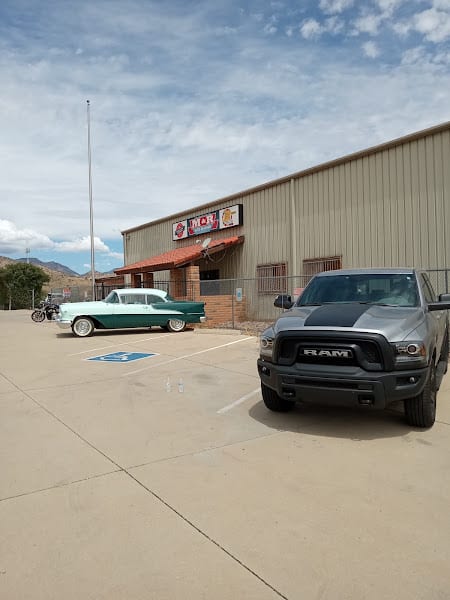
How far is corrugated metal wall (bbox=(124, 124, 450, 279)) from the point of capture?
12961mm

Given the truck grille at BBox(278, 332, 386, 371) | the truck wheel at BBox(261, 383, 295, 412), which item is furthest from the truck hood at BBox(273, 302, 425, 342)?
the truck wheel at BBox(261, 383, 295, 412)

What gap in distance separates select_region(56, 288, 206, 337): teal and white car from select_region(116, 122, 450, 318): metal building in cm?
338

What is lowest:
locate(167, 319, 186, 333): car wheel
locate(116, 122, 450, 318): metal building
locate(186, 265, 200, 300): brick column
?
locate(167, 319, 186, 333): car wheel

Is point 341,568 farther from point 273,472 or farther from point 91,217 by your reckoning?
point 91,217

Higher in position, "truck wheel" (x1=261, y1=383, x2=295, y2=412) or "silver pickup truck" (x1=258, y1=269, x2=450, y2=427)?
"silver pickup truck" (x1=258, y1=269, x2=450, y2=427)

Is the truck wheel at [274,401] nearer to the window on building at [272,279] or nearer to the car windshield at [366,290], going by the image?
the car windshield at [366,290]

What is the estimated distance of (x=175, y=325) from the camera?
1638 cm

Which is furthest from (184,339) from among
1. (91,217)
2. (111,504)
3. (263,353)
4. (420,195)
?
(91,217)

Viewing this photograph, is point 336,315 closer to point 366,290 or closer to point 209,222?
point 366,290

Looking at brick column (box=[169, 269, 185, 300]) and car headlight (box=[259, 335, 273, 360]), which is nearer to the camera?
car headlight (box=[259, 335, 273, 360])

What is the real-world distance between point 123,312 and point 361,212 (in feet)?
26.9

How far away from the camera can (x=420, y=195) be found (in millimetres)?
13234

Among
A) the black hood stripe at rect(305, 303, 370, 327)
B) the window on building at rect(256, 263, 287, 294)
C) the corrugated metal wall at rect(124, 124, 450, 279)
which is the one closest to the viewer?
the black hood stripe at rect(305, 303, 370, 327)

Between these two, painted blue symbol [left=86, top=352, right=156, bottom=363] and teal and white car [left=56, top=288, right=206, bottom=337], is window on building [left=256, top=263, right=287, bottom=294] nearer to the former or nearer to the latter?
teal and white car [left=56, top=288, right=206, bottom=337]
